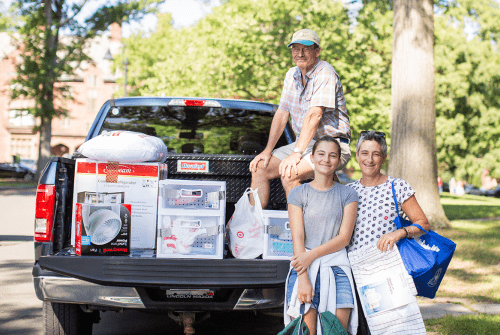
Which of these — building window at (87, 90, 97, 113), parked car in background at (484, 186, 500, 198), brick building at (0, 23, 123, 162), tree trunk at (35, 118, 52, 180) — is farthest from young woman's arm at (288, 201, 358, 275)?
building window at (87, 90, 97, 113)

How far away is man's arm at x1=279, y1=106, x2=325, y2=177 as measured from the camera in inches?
153

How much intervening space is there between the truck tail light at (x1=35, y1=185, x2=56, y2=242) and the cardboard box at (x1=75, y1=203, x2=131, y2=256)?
0.54 feet

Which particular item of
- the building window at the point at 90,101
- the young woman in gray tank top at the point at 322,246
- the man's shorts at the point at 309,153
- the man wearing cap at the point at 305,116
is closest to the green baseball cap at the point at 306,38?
the man wearing cap at the point at 305,116

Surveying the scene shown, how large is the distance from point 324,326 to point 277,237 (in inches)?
28.8

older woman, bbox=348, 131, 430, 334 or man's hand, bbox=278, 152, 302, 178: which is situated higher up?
man's hand, bbox=278, 152, 302, 178

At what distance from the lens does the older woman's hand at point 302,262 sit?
3246 mm

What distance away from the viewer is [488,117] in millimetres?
32094

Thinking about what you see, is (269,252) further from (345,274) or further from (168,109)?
(168,109)

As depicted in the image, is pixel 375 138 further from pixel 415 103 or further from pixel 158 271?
pixel 415 103

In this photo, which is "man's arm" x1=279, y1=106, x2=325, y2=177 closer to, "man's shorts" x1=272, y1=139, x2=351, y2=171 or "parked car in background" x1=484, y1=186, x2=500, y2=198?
"man's shorts" x1=272, y1=139, x2=351, y2=171

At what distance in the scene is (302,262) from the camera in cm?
325

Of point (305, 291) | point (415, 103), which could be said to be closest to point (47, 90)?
point (415, 103)

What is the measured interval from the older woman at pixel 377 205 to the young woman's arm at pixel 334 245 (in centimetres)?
12

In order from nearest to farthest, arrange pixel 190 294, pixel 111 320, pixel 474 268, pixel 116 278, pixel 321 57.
→ pixel 116 278
pixel 190 294
pixel 111 320
pixel 474 268
pixel 321 57
